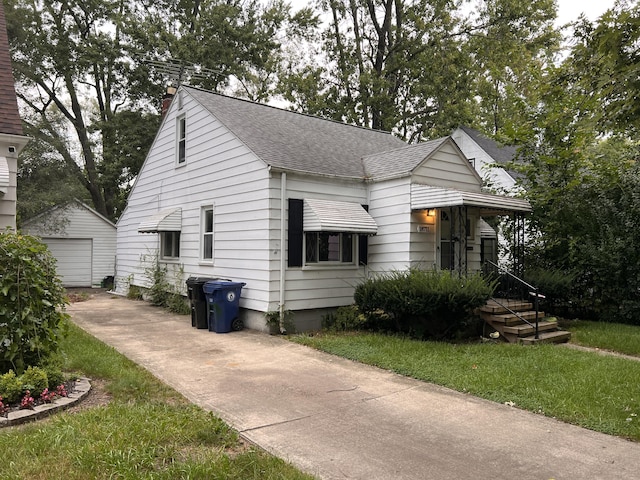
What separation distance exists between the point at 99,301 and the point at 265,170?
8724 mm

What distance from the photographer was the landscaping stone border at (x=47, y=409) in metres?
4.05

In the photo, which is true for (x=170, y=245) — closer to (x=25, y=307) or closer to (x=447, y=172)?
(x=447, y=172)

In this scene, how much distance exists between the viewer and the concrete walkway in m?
3.49

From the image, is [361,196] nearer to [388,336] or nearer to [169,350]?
[388,336]

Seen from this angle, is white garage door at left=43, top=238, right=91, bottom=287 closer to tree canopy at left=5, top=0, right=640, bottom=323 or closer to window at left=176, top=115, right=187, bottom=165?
tree canopy at left=5, top=0, right=640, bottom=323

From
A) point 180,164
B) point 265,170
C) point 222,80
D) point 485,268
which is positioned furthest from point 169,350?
point 222,80

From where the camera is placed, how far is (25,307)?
192 inches

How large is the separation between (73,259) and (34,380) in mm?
17557

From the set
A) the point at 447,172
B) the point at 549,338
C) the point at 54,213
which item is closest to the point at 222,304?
the point at 447,172

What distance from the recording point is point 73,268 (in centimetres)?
2005

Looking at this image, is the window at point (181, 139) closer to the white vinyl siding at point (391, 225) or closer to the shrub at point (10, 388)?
the white vinyl siding at point (391, 225)

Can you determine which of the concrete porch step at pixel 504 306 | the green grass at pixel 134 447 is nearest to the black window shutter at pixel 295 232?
the concrete porch step at pixel 504 306

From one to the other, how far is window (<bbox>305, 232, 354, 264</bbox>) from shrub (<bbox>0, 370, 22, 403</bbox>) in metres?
5.89

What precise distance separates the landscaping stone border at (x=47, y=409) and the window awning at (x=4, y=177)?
3658 millimetres
